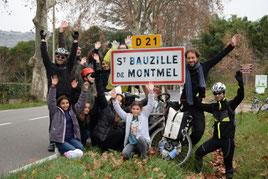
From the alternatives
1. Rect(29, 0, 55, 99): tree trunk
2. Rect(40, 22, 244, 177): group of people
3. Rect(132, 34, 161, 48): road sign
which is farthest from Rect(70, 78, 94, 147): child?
Rect(29, 0, 55, 99): tree trunk

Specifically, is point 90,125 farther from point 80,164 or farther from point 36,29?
point 36,29

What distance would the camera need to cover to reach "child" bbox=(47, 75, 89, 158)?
4.97 metres

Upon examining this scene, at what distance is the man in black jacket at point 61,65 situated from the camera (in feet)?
18.0

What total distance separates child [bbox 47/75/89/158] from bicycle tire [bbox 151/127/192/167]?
4.16 ft

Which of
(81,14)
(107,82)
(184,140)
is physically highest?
(81,14)

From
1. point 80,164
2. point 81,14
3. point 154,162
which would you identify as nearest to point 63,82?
point 80,164

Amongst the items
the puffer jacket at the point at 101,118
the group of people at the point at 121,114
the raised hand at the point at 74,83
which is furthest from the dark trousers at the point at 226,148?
the raised hand at the point at 74,83

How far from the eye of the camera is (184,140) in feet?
16.1

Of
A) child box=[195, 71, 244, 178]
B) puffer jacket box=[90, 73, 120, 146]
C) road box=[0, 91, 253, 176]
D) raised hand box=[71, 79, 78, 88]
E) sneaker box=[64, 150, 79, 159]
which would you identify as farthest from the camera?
raised hand box=[71, 79, 78, 88]

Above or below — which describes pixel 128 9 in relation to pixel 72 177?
above

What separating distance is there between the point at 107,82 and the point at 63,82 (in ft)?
2.94

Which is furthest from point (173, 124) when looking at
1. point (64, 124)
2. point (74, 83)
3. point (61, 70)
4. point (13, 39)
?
point (13, 39)

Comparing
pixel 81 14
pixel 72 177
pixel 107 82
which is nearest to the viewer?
pixel 72 177

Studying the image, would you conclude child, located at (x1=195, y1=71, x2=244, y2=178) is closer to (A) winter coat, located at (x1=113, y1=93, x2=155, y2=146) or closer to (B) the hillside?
(A) winter coat, located at (x1=113, y1=93, x2=155, y2=146)
